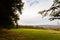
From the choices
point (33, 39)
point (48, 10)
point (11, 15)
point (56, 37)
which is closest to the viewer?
point (33, 39)

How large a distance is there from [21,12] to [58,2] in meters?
6.84

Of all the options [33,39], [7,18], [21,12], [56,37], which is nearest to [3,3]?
[7,18]

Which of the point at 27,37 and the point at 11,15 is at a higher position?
the point at 11,15

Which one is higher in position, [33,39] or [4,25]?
[4,25]

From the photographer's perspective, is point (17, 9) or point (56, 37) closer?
point (56, 37)

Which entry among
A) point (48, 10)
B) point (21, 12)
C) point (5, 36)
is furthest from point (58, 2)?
point (5, 36)

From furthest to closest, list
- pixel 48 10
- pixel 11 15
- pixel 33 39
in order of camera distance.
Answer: pixel 48 10, pixel 11 15, pixel 33 39

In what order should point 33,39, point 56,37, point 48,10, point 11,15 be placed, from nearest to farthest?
1. point 33,39
2. point 56,37
3. point 11,15
4. point 48,10

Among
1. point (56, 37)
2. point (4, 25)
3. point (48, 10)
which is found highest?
point (48, 10)

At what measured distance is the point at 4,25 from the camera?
32.0 metres

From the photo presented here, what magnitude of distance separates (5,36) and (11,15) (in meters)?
4.25

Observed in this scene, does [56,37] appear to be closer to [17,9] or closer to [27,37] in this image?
[27,37]

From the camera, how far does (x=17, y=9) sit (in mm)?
35438

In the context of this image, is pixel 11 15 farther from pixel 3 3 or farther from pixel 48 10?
pixel 48 10
